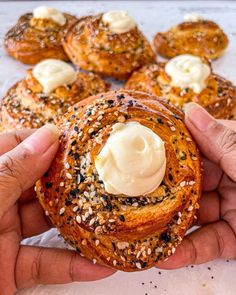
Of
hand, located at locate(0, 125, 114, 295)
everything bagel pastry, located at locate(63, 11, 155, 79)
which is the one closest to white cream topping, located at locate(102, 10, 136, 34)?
everything bagel pastry, located at locate(63, 11, 155, 79)

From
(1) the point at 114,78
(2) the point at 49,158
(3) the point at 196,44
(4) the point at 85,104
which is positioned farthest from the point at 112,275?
(3) the point at 196,44

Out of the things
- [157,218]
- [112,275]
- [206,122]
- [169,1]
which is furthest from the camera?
[169,1]

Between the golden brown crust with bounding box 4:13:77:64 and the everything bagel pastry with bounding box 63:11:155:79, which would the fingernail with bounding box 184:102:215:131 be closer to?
the everything bagel pastry with bounding box 63:11:155:79

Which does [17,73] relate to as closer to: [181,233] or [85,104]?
[85,104]

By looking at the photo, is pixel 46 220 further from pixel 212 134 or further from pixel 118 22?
pixel 118 22

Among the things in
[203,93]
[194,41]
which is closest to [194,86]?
[203,93]

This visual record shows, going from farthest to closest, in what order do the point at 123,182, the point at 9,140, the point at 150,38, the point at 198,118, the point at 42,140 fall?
the point at 150,38 < the point at 9,140 < the point at 198,118 < the point at 42,140 < the point at 123,182
